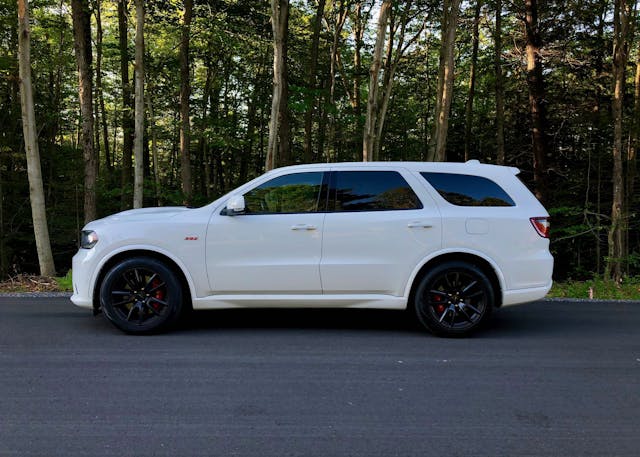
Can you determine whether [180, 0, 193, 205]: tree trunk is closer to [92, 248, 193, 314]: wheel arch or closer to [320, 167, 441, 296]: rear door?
[92, 248, 193, 314]: wheel arch

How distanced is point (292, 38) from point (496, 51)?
870 centimetres

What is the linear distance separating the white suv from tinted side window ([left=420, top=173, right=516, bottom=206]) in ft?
0.12

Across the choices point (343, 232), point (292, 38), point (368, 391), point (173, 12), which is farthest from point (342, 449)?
point (292, 38)

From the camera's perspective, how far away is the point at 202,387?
3982mm

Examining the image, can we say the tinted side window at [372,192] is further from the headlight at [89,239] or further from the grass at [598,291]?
the grass at [598,291]

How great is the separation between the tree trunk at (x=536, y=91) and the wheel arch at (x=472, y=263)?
10.7m

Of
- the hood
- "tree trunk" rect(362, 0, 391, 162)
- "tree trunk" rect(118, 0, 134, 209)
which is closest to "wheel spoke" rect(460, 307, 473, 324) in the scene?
the hood

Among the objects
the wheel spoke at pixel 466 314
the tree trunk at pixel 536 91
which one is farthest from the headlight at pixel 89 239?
the tree trunk at pixel 536 91

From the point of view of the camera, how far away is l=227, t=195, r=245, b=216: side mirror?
17.6 feet

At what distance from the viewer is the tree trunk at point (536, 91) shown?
14.7 meters

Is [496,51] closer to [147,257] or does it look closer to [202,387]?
[147,257]

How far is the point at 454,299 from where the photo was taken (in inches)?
216

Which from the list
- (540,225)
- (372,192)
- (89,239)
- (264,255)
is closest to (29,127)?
(89,239)

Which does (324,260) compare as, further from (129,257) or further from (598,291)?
(598,291)
